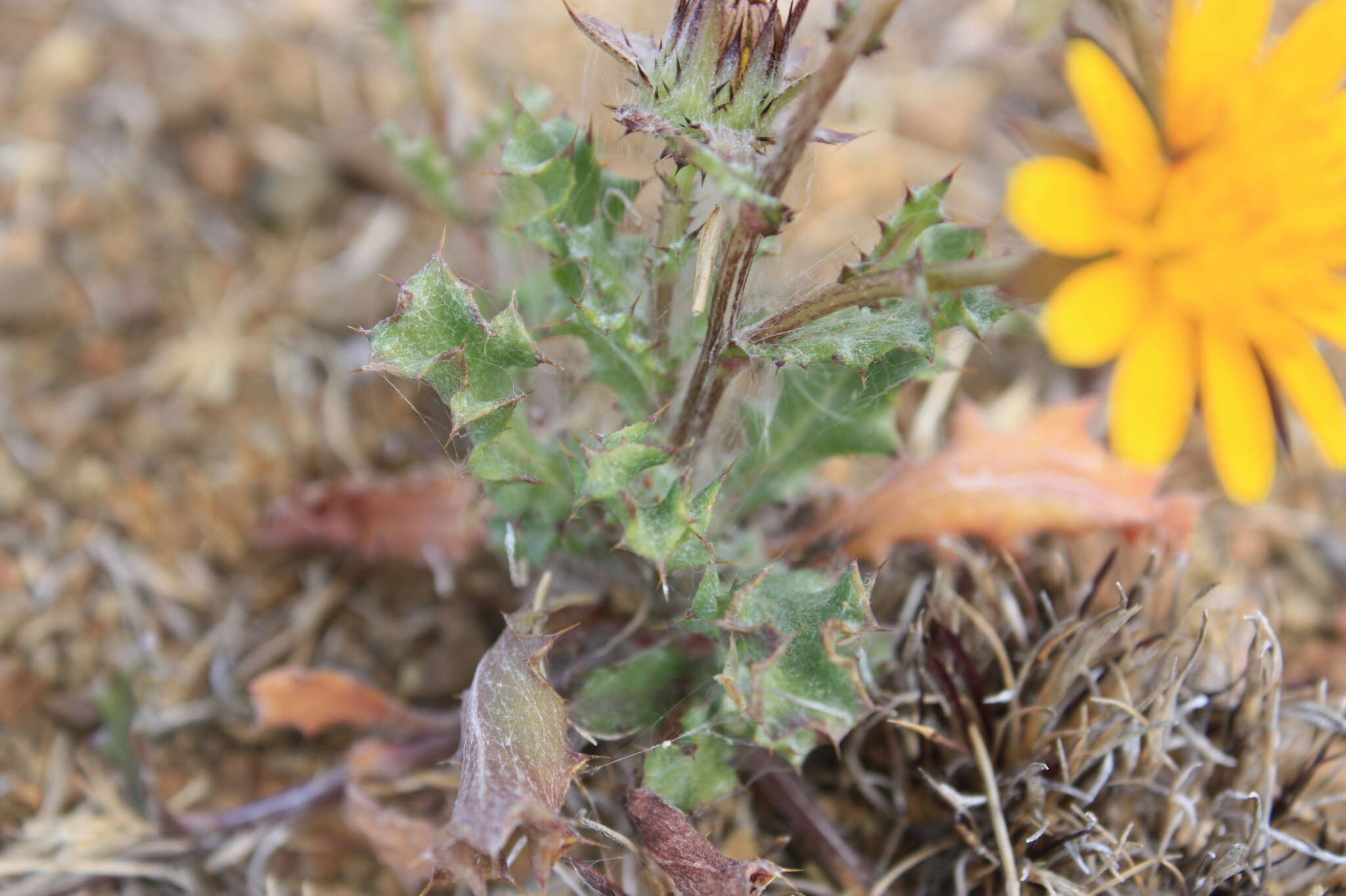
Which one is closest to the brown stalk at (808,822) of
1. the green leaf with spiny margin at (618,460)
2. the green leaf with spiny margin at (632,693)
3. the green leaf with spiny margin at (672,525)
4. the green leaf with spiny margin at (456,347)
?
the green leaf with spiny margin at (632,693)

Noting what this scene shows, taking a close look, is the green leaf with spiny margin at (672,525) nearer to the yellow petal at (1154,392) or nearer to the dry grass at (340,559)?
the dry grass at (340,559)

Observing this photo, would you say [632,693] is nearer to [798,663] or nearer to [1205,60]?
[798,663]

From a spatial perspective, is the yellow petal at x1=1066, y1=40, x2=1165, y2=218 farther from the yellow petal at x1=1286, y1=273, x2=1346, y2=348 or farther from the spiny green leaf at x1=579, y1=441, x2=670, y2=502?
the spiny green leaf at x1=579, y1=441, x2=670, y2=502

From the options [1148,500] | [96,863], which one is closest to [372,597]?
[96,863]

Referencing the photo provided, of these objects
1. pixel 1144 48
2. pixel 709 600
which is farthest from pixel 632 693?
pixel 1144 48

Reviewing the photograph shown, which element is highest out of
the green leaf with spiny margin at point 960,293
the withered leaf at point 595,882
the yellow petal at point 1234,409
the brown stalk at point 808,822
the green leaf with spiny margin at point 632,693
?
the yellow petal at point 1234,409

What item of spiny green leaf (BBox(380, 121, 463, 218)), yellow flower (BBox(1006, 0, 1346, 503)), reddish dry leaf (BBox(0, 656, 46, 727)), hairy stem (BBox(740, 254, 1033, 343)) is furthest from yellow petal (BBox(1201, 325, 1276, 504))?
reddish dry leaf (BBox(0, 656, 46, 727))
